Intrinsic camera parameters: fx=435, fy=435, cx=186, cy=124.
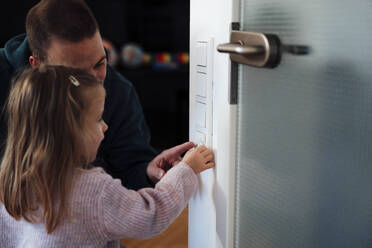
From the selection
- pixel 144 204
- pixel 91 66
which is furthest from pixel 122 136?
pixel 144 204

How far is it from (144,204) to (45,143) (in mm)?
217

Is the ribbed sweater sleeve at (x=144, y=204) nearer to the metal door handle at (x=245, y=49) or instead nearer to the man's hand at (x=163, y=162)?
the man's hand at (x=163, y=162)

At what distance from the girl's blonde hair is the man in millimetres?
249

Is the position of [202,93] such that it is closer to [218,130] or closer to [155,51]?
[218,130]

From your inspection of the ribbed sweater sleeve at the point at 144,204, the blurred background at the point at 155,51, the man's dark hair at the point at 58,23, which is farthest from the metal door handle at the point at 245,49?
the blurred background at the point at 155,51

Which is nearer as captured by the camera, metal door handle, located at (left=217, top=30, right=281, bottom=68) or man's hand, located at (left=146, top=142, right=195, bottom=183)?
metal door handle, located at (left=217, top=30, right=281, bottom=68)

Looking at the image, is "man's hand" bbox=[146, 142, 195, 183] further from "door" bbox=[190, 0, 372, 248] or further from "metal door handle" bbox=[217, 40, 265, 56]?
"metal door handle" bbox=[217, 40, 265, 56]

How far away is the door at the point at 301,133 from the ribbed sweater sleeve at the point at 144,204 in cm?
9

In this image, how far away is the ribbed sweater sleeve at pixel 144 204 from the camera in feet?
2.64

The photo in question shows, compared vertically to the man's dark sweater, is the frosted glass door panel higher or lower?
higher

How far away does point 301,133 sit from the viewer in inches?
23.1

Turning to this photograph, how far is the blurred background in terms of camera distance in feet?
10.5

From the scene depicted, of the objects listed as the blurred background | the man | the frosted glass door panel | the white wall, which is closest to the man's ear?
the man

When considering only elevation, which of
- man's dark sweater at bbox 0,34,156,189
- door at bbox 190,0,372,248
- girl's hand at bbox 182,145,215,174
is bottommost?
man's dark sweater at bbox 0,34,156,189
